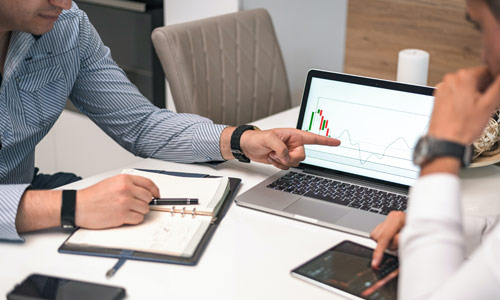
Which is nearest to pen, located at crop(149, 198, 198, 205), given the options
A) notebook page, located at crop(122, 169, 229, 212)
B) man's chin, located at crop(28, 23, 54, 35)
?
notebook page, located at crop(122, 169, 229, 212)

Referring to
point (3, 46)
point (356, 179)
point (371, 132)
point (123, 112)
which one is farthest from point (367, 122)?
point (3, 46)

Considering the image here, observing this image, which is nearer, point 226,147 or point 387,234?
point 387,234

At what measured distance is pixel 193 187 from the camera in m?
1.31

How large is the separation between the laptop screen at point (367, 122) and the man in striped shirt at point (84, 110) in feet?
0.16

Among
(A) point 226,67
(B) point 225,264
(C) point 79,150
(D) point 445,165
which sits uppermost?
(D) point 445,165

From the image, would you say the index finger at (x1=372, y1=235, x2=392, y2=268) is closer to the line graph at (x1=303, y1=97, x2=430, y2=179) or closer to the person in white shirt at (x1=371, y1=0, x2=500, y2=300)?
the person in white shirt at (x1=371, y1=0, x2=500, y2=300)

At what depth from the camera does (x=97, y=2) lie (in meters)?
2.75

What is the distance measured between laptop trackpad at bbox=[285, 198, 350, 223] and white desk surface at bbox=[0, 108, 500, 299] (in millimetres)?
27

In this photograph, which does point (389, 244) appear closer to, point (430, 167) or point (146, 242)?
point (430, 167)

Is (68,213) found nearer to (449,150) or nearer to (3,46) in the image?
(3,46)

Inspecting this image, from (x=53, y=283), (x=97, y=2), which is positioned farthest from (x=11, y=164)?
(x=97, y=2)

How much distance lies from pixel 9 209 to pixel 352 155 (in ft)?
2.38

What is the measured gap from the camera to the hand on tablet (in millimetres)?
1063

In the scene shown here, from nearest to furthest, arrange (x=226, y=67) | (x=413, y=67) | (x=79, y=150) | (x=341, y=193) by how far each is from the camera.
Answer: (x=341, y=193)
(x=413, y=67)
(x=226, y=67)
(x=79, y=150)
